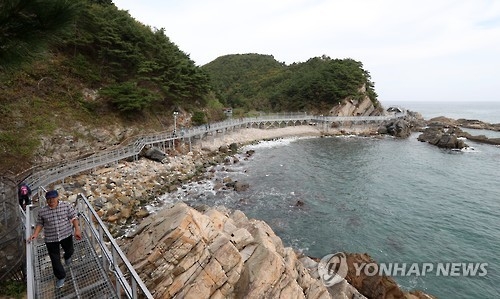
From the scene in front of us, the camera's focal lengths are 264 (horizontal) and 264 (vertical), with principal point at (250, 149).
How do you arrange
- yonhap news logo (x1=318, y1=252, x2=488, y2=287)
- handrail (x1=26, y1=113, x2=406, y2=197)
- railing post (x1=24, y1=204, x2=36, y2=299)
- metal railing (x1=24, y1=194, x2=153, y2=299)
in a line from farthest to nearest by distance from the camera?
handrail (x1=26, y1=113, x2=406, y2=197) < yonhap news logo (x1=318, y1=252, x2=488, y2=287) < metal railing (x1=24, y1=194, x2=153, y2=299) < railing post (x1=24, y1=204, x2=36, y2=299)

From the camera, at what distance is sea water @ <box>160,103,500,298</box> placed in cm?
1647

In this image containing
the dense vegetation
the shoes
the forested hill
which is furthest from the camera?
the forested hill

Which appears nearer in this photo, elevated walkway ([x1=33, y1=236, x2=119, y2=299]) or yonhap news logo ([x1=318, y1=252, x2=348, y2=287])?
elevated walkway ([x1=33, y1=236, x2=119, y2=299])

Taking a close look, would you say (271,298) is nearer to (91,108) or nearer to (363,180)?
Result: (363,180)

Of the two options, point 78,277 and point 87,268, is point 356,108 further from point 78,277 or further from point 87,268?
point 78,277

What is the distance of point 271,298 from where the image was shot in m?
8.68

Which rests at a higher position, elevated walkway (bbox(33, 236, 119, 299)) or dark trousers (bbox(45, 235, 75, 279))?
dark trousers (bbox(45, 235, 75, 279))

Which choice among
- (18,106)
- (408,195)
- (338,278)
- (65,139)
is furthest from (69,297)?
(408,195)

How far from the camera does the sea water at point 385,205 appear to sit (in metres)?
16.5

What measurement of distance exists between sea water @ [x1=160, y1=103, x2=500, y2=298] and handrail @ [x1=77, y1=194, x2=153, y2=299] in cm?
1263

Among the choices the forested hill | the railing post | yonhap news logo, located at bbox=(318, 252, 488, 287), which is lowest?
yonhap news logo, located at bbox=(318, 252, 488, 287)

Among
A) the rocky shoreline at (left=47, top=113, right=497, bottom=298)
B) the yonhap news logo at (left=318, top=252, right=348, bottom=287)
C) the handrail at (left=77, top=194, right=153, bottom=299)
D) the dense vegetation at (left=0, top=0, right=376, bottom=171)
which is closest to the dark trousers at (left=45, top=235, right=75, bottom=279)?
the handrail at (left=77, top=194, right=153, bottom=299)

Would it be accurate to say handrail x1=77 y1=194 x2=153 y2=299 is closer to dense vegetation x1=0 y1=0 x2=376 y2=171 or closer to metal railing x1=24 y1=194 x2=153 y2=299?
metal railing x1=24 y1=194 x2=153 y2=299

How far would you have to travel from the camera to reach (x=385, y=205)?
23.8m
